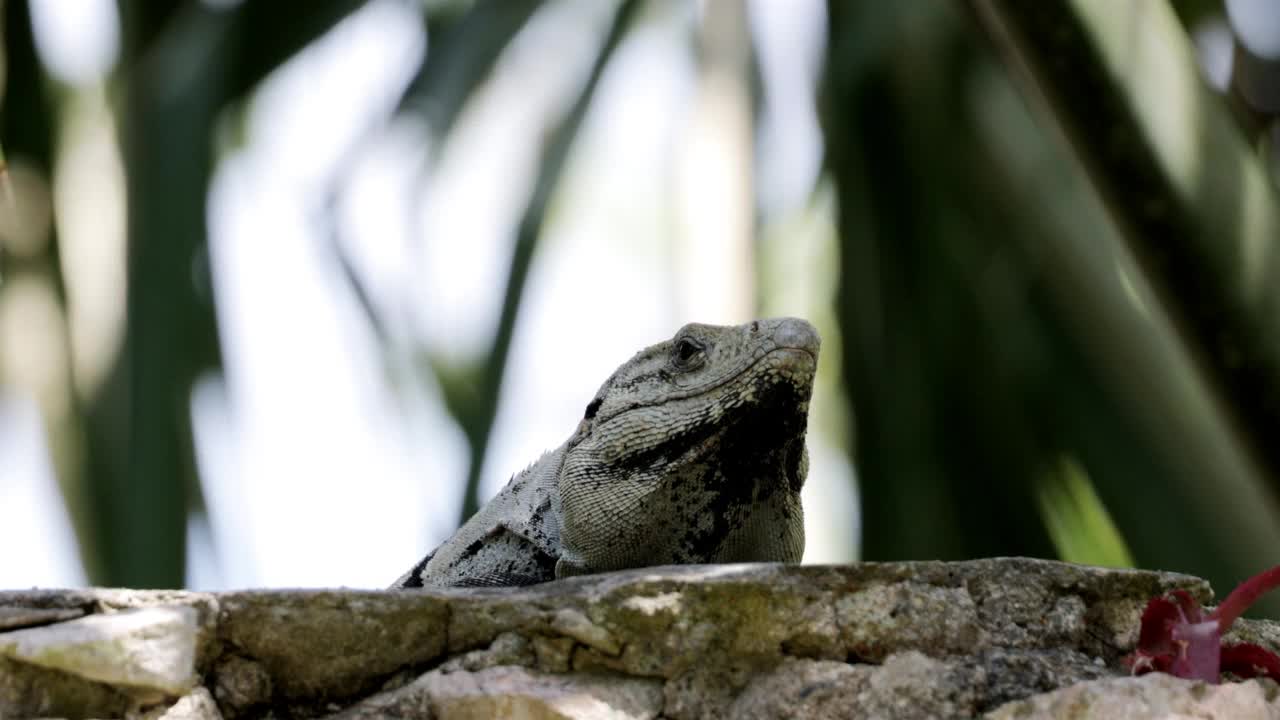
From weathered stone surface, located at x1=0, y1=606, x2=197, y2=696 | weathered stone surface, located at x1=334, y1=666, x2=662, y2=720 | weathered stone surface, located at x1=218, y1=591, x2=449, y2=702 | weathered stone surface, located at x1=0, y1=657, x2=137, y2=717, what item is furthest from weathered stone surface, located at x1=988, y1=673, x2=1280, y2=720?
weathered stone surface, located at x1=0, y1=657, x2=137, y2=717

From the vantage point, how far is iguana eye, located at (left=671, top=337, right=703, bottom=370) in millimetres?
4641

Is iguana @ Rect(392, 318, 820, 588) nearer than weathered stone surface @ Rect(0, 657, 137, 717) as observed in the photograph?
No

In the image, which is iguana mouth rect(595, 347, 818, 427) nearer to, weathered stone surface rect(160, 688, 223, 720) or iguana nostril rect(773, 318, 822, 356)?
iguana nostril rect(773, 318, 822, 356)

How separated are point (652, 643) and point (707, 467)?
3.94 ft

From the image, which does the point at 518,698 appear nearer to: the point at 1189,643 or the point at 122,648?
the point at 122,648

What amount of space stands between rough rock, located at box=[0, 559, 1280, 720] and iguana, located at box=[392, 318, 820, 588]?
1.00 metres

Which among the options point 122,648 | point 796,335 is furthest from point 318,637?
point 796,335

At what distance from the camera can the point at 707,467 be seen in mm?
4469

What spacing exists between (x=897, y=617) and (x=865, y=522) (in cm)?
472

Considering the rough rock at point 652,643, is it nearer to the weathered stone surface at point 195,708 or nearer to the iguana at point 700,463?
the weathered stone surface at point 195,708

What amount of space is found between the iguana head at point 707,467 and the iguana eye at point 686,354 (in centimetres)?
3

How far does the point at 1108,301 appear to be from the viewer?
7.09 meters

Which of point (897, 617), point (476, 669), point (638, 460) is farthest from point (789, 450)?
point (476, 669)

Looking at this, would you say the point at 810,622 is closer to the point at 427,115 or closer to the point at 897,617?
the point at 897,617
